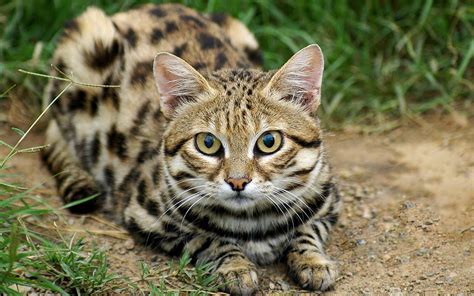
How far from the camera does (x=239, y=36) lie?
521 cm

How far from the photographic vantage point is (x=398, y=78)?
19.7ft

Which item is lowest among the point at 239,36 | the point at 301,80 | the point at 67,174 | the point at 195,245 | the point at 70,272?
the point at 67,174

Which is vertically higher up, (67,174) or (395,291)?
(395,291)

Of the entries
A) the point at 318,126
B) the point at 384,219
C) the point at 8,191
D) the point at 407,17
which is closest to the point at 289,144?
the point at 318,126

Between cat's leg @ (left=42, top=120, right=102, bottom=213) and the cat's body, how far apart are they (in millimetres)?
10

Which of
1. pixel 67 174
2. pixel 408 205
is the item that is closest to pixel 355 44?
pixel 408 205

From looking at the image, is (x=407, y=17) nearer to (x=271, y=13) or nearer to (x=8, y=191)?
(x=271, y=13)

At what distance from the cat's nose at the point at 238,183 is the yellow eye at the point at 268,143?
0.20 m

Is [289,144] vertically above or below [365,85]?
above

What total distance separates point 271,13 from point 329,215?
231 centimetres

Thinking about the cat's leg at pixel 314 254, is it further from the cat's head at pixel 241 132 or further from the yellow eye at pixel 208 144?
the yellow eye at pixel 208 144

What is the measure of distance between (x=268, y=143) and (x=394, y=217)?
1198mm

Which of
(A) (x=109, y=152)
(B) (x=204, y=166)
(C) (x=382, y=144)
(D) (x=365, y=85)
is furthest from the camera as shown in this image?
(D) (x=365, y=85)

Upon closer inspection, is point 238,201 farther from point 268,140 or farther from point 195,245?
point 195,245
